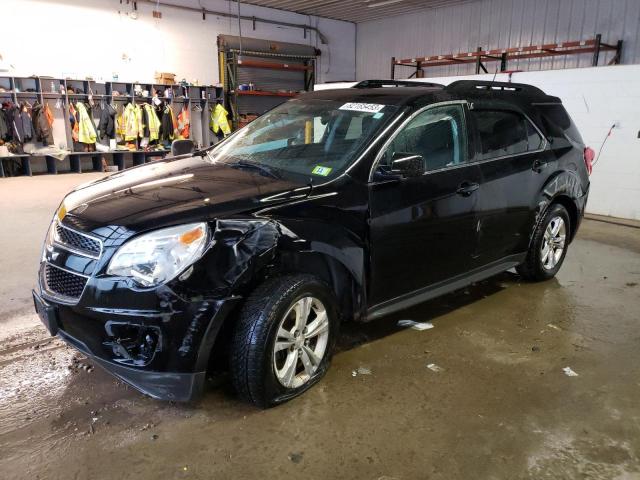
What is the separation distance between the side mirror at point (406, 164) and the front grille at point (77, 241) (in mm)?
1475

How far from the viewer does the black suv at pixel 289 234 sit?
2129 millimetres

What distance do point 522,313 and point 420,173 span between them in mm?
1601

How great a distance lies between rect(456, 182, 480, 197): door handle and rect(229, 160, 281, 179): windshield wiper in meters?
1.14

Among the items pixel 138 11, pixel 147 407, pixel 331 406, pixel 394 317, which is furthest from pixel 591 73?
pixel 138 11

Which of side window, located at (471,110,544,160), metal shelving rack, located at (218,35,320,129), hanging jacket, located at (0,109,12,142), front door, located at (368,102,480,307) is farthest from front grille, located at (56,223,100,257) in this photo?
metal shelving rack, located at (218,35,320,129)

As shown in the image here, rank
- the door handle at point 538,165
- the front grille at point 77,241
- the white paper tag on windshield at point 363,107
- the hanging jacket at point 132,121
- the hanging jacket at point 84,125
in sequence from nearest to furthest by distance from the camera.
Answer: the front grille at point 77,241 < the white paper tag on windshield at point 363,107 < the door handle at point 538,165 < the hanging jacket at point 84,125 < the hanging jacket at point 132,121

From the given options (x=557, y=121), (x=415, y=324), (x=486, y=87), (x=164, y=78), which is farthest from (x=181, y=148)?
(x=164, y=78)

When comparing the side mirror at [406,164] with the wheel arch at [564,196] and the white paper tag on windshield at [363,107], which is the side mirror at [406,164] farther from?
the wheel arch at [564,196]

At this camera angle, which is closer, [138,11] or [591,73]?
[591,73]

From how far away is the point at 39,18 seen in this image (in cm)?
1073

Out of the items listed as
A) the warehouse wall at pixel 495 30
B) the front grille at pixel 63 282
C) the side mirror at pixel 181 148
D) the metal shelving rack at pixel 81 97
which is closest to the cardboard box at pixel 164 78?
the metal shelving rack at pixel 81 97

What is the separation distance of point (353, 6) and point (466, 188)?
12706 mm

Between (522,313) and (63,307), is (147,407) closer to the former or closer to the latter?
(63,307)

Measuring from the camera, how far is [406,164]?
2.64 m
